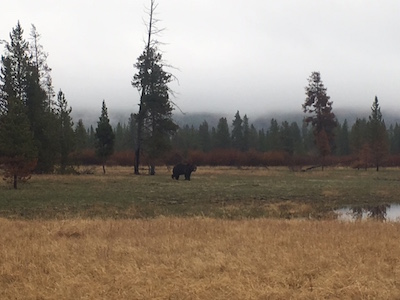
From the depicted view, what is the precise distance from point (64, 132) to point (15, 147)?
16017mm

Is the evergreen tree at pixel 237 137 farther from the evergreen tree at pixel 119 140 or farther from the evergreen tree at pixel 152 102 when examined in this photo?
the evergreen tree at pixel 152 102

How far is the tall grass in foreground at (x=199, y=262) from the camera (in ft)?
23.1

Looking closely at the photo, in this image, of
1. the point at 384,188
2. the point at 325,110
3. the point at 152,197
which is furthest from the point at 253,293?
the point at 325,110

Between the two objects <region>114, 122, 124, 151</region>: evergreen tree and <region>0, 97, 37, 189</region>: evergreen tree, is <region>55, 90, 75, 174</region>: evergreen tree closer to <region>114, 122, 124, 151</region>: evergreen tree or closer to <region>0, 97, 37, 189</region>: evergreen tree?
<region>0, 97, 37, 189</region>: evergreen tree

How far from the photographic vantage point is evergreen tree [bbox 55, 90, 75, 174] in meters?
41.2

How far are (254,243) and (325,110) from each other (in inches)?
2230

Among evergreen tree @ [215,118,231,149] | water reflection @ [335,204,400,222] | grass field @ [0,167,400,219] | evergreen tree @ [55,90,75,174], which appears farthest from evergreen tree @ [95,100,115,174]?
evergreen tree @ [215,118,231,149]

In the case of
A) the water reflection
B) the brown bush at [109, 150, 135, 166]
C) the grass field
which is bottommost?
the water reflection

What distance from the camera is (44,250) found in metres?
9.88

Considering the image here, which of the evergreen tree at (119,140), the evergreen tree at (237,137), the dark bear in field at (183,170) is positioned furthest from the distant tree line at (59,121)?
the evergreen tree at (237,137)

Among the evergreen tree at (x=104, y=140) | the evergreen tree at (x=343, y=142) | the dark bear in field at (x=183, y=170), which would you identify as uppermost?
the evergreen tree at (x=343, y=142)

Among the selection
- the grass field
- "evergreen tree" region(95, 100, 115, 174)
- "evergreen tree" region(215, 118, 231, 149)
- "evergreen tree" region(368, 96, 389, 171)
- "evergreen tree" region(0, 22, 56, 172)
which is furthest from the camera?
"evergreen tree" region(215, 118, 231, 149)

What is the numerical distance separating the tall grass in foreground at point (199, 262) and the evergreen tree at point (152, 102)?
32208 mm

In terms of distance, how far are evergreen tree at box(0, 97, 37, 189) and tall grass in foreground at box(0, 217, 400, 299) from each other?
46.3ft
